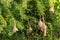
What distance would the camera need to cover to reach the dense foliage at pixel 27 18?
107 inches

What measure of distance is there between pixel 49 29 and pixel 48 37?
15 centimetres

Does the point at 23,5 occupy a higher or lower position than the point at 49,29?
higher

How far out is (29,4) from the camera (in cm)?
306

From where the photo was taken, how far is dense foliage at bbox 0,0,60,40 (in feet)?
8.95

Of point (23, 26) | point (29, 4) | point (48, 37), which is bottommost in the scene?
point (48, 37)

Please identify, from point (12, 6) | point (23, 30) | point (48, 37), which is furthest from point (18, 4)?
point (48, 37)

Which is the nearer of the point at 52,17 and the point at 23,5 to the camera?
the point at 23,5

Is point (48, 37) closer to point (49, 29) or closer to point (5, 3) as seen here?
point (49, 29)

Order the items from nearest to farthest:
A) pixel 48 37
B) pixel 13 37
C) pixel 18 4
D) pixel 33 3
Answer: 1. pixel 18 4
2. pixel 33 3
3. pixel 13 37
4. pixel 48 37

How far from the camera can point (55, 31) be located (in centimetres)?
351

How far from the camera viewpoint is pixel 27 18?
10.3 feet

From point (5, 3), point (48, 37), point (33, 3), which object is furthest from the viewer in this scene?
point (48, 37)

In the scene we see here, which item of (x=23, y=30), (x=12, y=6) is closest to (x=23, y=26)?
(x=23, y=30)

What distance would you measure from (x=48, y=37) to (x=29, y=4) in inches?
27.5
